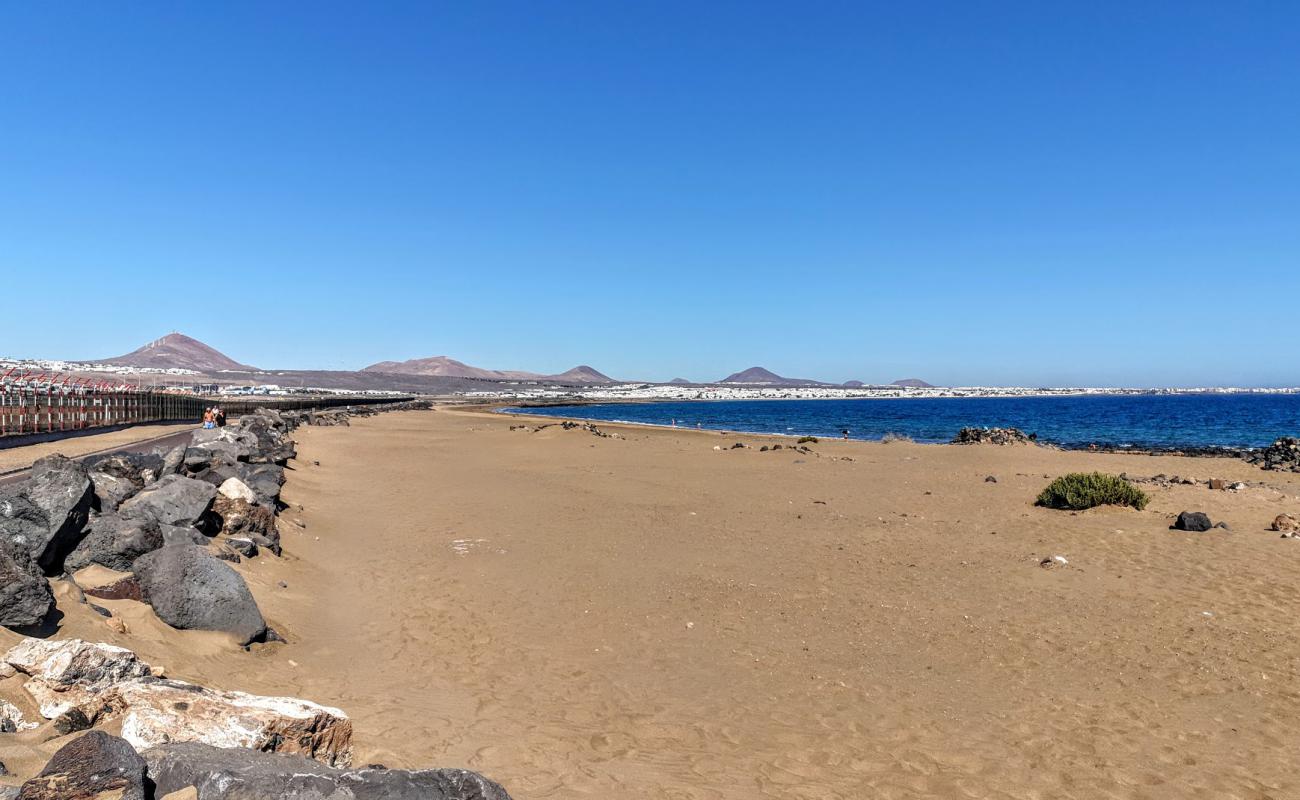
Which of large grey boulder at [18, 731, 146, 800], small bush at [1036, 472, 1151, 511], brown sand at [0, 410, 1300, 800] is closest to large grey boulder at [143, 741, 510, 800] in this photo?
large grey boulder at [18, 731, 146, 800]

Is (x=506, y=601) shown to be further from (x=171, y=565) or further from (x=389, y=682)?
(x=171, y=565)

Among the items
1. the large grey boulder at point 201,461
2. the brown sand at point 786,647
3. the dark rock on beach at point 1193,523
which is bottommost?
the brown sand at point 786,647

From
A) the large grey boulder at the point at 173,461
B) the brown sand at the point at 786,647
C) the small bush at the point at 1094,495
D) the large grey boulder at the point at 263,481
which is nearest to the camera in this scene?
the brown sand at the point at 786,647

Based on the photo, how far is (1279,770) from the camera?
5.71m

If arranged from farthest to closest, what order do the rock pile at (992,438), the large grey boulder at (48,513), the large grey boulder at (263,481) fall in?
the rock pile at (992,438)
the large grey boulder at (263,481)
the large grey boulder at (48,513)

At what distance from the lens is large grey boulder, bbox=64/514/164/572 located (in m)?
6.85

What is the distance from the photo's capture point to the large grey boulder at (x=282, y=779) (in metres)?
3.18

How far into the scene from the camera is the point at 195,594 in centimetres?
675

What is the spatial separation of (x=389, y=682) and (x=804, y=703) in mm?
3827

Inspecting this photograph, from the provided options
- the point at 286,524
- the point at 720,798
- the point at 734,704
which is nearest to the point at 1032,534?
the point at 734,704

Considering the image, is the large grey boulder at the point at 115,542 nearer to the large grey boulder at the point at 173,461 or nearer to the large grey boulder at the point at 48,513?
the large grey boulder at the point at 48,513

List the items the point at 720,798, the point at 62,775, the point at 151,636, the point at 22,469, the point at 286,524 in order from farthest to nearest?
the point at 22,469 → the point at 286,524 → the point at 151,636 → the point at 720,798 → the point at 62,775

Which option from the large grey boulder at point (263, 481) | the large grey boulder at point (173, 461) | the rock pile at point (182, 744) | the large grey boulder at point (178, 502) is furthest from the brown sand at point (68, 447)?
the rock pile at point (182, 744)

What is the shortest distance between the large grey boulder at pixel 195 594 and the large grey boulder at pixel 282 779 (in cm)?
347
